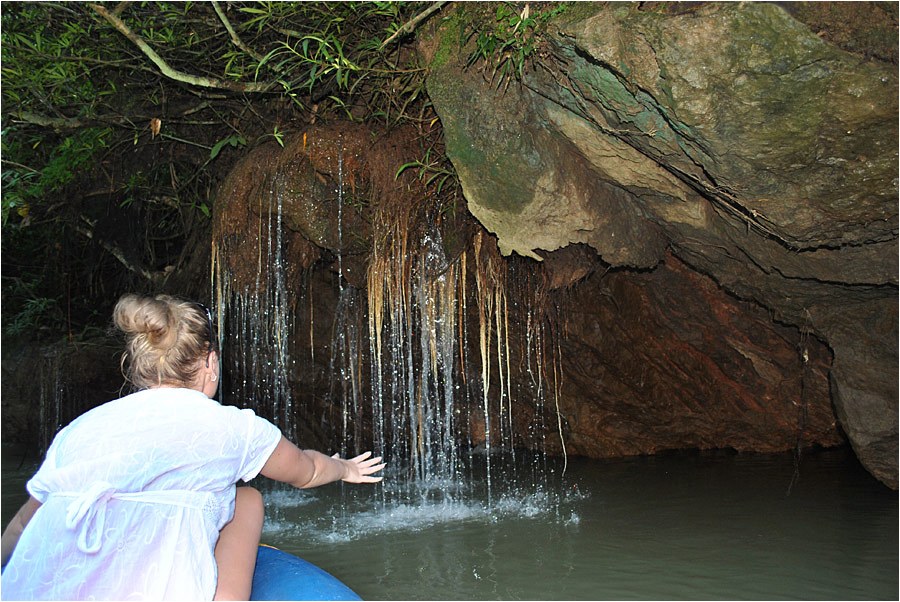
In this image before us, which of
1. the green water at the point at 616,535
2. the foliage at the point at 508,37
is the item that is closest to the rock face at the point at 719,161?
the foliage at the point at 508,37

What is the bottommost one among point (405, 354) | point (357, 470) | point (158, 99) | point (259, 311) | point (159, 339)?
point (357, 470)

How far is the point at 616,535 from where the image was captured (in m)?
4.64

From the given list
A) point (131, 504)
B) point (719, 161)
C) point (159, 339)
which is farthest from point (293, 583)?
point (719, 161)

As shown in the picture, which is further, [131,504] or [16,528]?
[16,528]

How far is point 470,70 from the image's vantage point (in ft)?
12.9

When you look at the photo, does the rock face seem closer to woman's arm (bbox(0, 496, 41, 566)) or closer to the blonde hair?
the blonde hair

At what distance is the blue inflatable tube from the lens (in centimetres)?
250

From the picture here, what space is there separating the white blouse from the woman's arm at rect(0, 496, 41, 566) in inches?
4.5

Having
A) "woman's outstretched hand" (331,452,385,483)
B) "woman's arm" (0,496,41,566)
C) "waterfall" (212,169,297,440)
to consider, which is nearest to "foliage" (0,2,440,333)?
"waterfall" (212,169,297,440)

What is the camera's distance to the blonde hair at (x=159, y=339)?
2.07 meters

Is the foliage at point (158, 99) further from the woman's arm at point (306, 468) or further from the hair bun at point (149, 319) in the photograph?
the woman's arm at point (306, 468)

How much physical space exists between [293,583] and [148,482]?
0.84 metres

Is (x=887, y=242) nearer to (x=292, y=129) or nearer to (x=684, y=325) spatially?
(x=684, y=325)

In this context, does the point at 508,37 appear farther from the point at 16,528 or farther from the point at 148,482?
the point at 16,528
